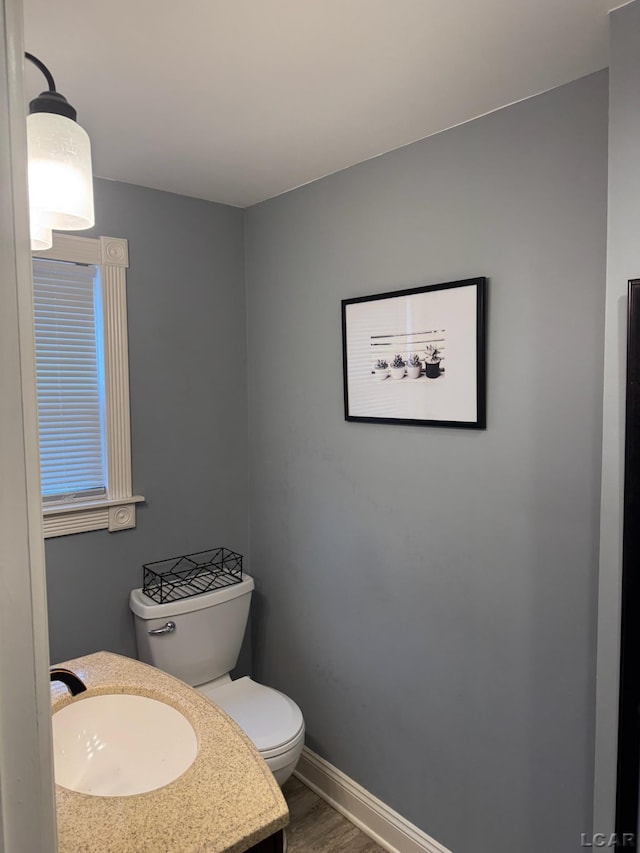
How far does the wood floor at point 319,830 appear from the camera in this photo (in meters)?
2.08

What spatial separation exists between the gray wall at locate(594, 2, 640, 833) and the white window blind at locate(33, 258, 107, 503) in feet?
5.84

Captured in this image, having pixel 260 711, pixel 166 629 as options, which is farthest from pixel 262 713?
pixel 166 629

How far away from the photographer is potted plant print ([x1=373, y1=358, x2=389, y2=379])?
2014 mm

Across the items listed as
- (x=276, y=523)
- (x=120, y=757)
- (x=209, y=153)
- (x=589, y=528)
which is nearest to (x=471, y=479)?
(x=589, y=528)

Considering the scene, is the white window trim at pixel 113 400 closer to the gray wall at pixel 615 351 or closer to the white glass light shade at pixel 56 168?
the white glass light shade at pixel 56 168

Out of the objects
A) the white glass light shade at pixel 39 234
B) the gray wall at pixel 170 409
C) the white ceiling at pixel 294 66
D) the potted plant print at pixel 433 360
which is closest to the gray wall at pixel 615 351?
the white ceiling at pixel 294 66

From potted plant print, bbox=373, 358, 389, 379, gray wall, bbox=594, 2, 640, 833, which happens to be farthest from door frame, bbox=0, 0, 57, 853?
potted plant print, bbox=373, 358, 389, 379

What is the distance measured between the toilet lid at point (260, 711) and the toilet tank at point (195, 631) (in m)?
0.11

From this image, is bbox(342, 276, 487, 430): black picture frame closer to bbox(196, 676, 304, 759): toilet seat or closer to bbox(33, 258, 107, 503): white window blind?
bbox(33, 258, 107, 503): white window blind

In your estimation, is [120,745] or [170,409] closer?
[120,745]

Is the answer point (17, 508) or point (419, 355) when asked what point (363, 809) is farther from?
point (17, 508)

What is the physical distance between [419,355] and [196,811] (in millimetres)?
1387

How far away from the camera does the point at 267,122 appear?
174cm

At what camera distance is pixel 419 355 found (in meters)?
1.90
